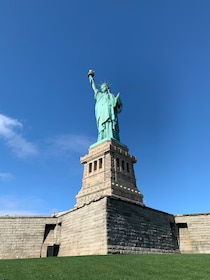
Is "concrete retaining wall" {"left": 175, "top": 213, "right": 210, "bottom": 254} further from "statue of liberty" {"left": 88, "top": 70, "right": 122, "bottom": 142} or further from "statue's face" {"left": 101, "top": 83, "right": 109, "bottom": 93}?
"statue's face" {"left": 101, "top": 83, "right": 109, "bottom": 93}

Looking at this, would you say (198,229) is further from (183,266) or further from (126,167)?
(183,266)

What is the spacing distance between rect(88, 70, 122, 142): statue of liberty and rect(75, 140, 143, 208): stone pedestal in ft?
6.47

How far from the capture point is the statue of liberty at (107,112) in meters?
30.7

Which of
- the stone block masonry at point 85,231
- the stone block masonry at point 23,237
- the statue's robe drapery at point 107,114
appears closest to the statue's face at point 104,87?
the statue's robe drapery at point 107,114

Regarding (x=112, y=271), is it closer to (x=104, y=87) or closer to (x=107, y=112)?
(x=107, y=112)

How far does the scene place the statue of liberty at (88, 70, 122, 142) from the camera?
3072 centimetres

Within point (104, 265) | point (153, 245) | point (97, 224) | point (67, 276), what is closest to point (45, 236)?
point (97, 224)

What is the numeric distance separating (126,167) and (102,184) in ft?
14.5

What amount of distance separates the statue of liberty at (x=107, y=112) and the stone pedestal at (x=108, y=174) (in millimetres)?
1972

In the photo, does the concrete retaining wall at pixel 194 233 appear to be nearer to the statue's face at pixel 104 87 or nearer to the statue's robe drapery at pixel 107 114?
the statue's robe drapery at pixel 107 114

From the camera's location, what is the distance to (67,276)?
910 cm

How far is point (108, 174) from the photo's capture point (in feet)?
83.5

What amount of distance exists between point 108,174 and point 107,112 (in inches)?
359

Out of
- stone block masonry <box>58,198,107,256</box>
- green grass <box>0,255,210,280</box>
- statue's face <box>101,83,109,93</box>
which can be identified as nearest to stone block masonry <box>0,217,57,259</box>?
stone block masonry <box>58,198,107,256</box>
